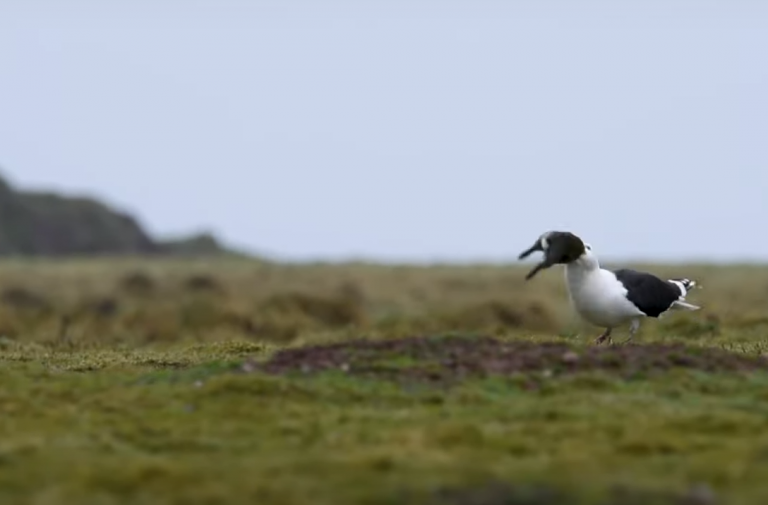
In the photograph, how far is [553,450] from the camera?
972 centimetres

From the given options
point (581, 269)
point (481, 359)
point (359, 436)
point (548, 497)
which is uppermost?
point (581, 269)

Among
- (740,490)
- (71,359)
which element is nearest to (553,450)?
(740,490)

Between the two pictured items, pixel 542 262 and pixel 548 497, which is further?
pixel 542 262

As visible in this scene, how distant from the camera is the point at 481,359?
12609 millimetres

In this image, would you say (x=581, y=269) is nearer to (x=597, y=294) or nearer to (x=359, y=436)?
(x=597, y=294)

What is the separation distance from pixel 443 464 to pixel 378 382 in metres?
3.04

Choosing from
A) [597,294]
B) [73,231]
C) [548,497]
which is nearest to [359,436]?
[548,497]

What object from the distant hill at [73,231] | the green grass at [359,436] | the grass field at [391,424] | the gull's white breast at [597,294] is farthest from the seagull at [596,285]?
the distant hill at [73,231]

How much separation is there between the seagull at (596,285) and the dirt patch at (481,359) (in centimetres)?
136

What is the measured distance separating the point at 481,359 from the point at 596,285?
2.50 m

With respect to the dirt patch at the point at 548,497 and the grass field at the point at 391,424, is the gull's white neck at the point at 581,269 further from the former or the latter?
the dirt patch at the point at 548,497

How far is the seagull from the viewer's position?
14422mm

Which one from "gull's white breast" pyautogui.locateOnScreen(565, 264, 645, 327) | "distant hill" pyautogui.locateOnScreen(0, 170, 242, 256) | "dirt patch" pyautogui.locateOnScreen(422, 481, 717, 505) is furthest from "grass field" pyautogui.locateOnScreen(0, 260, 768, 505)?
"distant hill" pyautogui.locateOnScreen(0, 170, 242, 256)

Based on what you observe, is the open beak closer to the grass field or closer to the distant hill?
the grass field
